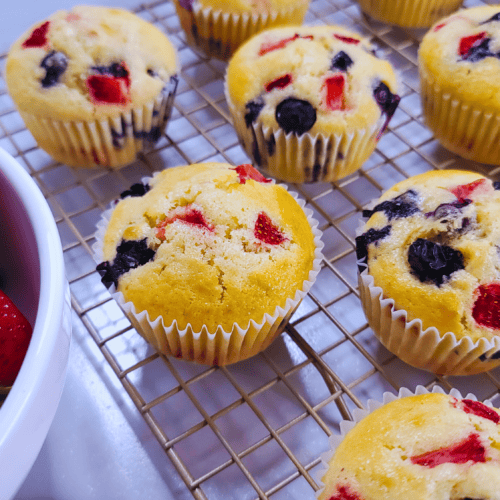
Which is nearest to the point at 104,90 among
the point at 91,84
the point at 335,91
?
the point at 91,84

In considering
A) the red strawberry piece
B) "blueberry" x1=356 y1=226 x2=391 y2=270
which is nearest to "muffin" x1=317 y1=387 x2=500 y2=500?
"blueberry" x1=356 y1=226 x2=391 y2=270

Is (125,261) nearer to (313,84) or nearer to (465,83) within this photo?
(313,84)

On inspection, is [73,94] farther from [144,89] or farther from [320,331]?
[320,331]

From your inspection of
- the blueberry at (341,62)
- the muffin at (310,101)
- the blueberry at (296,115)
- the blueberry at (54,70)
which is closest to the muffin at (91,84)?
the blueberry at (54,70)

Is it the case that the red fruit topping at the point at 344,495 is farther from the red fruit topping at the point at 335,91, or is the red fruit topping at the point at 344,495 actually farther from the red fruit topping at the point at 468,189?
the red fruit topping at the point at 335,91

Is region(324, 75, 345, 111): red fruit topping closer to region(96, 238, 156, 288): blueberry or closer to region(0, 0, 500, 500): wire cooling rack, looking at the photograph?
region(0, 0, 500, 500): wire cooling rack
